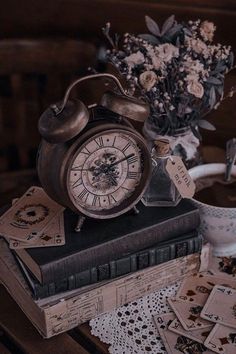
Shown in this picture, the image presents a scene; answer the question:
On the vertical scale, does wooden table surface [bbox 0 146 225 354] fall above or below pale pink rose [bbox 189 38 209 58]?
below

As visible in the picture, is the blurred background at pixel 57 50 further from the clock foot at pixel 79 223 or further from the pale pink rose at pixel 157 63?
the clock foot at pixel 79 223

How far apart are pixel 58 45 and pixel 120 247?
0.87 m

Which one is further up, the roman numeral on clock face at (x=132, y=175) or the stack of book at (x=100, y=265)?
the roman numeral on clock face at (x=132, y=175)

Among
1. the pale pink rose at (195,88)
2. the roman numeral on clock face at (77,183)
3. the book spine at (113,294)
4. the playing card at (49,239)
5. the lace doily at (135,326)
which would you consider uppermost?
the pale pink rose at (195,88)

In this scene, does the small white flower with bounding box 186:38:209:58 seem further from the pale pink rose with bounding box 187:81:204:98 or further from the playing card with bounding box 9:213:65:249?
the playing card with bounding box 9:213:65:249

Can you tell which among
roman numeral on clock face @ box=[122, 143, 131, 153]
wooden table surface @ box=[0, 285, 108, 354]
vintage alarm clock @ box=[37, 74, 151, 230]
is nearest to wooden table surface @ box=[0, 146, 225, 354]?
wooden table surface @ box=[0, 285, 108, 354]

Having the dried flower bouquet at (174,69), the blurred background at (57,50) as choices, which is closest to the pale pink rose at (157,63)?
the dried flower bouquet at (174,69)

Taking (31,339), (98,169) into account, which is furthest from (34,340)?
(98,169)

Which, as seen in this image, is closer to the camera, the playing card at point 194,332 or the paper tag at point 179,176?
the playing card at point 194,332

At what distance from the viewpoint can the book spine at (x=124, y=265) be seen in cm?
114

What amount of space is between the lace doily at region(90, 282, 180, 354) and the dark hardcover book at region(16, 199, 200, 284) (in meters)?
0.11

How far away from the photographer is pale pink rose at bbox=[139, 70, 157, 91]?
1.31 meters

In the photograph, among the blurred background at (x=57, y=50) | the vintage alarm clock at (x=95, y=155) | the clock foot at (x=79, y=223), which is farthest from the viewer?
the blurred background at (x=57, y=50)

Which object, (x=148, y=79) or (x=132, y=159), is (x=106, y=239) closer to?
(x=132, y=159)
